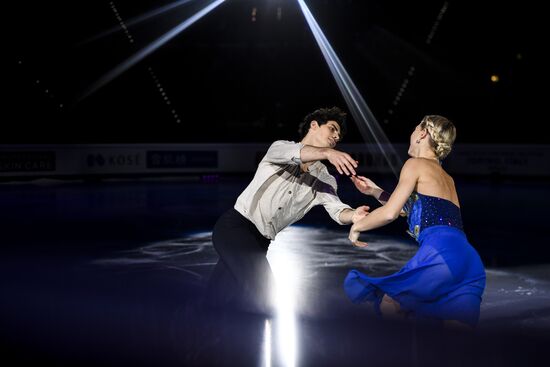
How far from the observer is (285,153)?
4.30 m

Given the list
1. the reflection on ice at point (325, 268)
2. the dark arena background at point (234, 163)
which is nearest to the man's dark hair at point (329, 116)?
the reflection on ice at point (325, 268)

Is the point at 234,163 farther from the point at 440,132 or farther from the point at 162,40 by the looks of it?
the point at 440,132

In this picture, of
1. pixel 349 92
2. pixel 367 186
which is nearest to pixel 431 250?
pixel 367 186

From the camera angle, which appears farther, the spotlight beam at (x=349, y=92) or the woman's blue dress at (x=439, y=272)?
the spotlight beam at (x=349, y=92)

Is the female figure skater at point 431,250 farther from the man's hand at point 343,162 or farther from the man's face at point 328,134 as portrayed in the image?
the man's face at point 328,134

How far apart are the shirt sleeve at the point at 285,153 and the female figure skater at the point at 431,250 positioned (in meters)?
0.60

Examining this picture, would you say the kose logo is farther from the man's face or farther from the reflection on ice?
the man's face

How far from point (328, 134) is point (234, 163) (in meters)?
17.1

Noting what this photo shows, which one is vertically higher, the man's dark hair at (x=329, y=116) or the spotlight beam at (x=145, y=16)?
the spotlight beam at (x=145, y=16)

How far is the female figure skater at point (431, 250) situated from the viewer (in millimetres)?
3588

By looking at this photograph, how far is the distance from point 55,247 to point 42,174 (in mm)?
11163

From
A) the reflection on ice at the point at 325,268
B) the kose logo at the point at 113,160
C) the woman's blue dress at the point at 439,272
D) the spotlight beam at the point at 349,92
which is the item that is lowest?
the reflection on ice at the point at 325,268

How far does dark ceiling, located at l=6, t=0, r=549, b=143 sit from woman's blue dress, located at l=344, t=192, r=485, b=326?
21.0 metres

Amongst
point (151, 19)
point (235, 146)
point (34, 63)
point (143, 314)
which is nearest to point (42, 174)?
point (235, 146)
